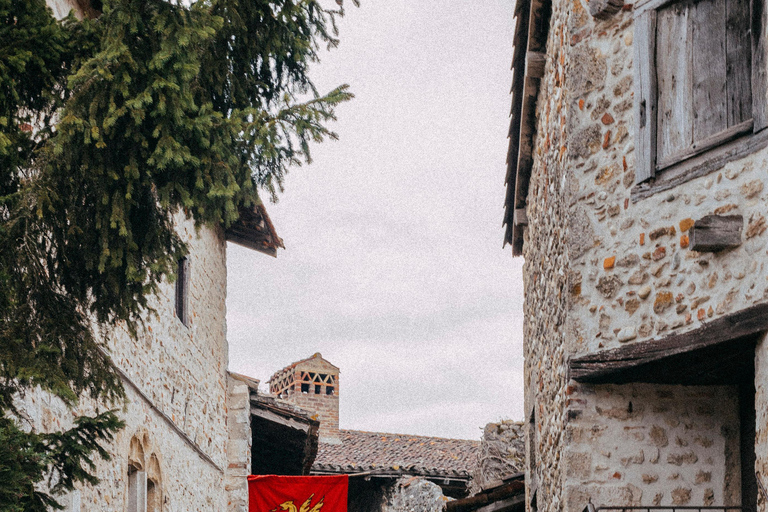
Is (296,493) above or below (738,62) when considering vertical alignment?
below

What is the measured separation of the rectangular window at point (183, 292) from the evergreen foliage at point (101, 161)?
6.22 m

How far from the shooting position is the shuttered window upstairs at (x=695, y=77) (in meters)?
5.41

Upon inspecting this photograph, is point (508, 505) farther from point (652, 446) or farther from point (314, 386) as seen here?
point (314, 386)

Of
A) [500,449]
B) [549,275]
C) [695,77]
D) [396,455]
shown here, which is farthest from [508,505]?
[396,455]

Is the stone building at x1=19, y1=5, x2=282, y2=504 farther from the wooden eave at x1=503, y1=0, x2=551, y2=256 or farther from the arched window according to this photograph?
the wooden eave at x1=503, y1=0, x2=551, y2=256

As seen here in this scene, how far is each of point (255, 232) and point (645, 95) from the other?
389 inches

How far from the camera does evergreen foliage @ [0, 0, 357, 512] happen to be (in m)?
5.54

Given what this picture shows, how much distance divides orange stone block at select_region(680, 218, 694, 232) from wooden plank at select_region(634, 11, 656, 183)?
0.38 meters

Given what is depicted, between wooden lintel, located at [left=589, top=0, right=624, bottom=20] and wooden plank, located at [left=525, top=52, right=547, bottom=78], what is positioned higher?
wooden plank, located at [left=525, top=52, right=547, bottom=78]

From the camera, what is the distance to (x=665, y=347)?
5543mm

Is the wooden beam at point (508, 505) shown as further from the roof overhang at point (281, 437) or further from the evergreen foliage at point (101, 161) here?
the roof overhang at point (281, 437)

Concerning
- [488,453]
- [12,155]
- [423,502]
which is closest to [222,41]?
[12,155]

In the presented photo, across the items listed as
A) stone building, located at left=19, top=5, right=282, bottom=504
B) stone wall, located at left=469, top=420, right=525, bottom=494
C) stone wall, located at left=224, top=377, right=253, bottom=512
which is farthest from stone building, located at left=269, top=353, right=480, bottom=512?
stone wall, located at left=469, top=420, right=525, bottom=494

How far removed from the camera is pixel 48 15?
5820 mm
